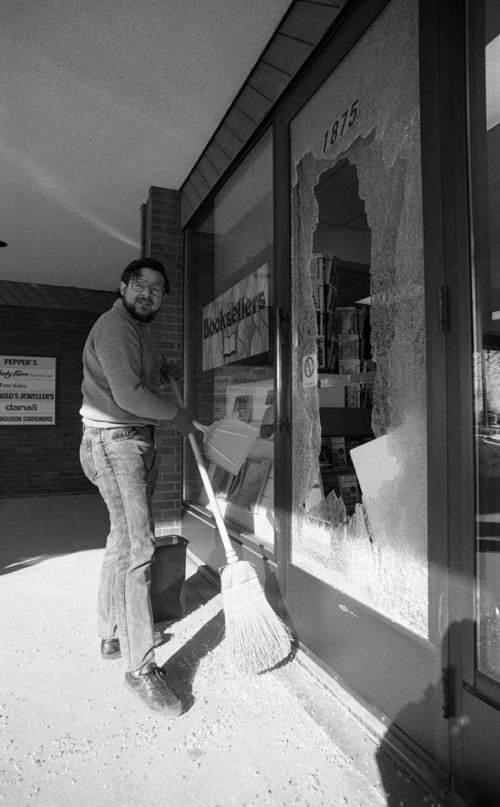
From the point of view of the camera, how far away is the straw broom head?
2139 millimetres

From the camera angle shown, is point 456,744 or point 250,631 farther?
point 250,631

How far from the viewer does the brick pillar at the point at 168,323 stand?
171 inches

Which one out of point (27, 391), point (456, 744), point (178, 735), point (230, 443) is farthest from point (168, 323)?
point (27, 391)

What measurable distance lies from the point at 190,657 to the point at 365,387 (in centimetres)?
158

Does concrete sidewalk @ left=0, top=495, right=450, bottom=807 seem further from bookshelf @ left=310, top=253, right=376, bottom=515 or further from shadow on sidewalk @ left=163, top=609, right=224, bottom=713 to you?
bookshelf @ left=310, top=253, right=376, bottom=515

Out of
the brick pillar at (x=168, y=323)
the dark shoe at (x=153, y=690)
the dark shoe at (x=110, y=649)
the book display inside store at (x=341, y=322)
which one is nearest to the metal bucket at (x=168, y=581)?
the dark shoe at (x=110, y=649)

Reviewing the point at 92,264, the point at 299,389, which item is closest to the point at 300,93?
the point at 299,389

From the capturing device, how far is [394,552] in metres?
1.80

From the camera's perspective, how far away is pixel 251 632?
2.14 meters

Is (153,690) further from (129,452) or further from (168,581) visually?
(129,452)

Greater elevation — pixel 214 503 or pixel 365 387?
pixel 365 387

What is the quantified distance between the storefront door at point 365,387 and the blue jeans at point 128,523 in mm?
731

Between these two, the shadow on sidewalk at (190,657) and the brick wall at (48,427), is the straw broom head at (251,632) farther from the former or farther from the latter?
the brick wall at (48,427)

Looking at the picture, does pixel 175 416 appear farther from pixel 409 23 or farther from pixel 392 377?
pixel 409 23
